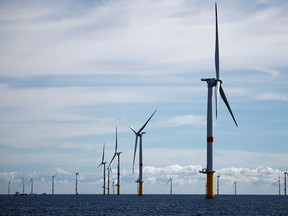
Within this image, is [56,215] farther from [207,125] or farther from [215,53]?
[215,53]

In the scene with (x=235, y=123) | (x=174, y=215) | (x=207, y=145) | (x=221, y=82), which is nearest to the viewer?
(x=174, y=215)

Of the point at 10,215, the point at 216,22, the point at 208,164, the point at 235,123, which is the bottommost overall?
the point at 10,215

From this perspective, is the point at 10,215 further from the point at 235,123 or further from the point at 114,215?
the point at 235,123

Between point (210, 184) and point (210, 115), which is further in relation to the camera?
point (210, 184)

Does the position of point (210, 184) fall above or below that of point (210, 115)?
below

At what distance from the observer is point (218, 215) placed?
118 m

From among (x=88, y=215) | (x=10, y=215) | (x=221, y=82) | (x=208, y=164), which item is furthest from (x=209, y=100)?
(x=10, y=215)

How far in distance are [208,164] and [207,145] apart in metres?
5.69

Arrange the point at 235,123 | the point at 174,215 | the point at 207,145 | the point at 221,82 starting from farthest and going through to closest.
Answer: the point at 221,82
the point at 207,145
the point at 235,123
the point at 174,215

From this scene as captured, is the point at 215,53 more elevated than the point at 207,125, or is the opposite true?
the point at 215,53

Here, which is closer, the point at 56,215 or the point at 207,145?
the point at 56,215

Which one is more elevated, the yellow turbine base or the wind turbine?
the wind turbine

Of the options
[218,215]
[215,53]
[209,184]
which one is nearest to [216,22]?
[215,53]

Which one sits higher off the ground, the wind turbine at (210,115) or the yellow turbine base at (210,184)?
the wind turbine at (210,115)
